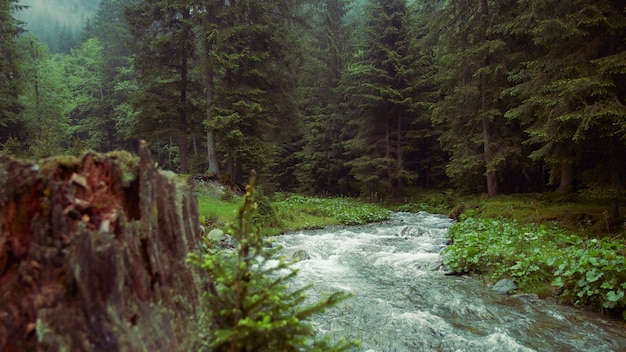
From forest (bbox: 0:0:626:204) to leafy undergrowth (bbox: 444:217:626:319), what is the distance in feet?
7.16

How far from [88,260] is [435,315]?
505 cm

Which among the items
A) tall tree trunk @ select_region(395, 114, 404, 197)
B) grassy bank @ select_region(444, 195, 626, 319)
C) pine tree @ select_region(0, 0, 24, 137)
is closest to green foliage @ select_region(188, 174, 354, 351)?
grassy bank @ select_region(444, 195, 626, 319)

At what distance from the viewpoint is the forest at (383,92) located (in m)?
8.91

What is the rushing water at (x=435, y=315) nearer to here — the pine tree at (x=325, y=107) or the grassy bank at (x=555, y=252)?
the grassy bank at (x=555, y=252)

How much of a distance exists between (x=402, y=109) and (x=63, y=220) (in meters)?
25.6

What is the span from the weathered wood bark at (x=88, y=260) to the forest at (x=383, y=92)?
352 inches

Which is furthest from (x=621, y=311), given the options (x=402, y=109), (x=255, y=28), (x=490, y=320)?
(x=402, y=109)

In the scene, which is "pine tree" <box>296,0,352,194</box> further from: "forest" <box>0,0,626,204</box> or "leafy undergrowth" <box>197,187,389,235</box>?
"leafy undergrowth" <box>197,187,389,235</box>

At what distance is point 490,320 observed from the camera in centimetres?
521

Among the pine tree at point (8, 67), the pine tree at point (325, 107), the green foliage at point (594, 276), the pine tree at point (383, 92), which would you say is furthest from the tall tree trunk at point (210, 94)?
the green foliage at point (594, 276)

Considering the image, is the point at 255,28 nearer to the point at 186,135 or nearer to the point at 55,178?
the point at 186,135

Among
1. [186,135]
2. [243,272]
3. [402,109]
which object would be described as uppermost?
[402,109]

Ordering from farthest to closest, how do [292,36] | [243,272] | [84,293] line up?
[292,36] < [243,272] < [84,293]

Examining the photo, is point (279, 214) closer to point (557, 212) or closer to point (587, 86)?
point (557, 212)
